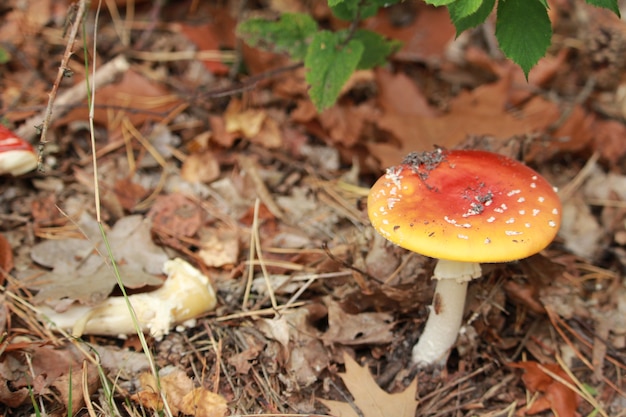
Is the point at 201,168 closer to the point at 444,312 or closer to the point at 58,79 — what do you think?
the point at 58,79

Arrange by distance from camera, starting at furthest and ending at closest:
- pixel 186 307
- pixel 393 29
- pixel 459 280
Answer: pixel 393 29 < pixel 186 307 < pixel 459 280

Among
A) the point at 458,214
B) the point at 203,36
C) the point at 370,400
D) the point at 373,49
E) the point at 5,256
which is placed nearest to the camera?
the point at 458,214

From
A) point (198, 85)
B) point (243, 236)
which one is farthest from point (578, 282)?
point (198, 85)

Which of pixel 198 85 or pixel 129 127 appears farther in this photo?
pixel 198 85

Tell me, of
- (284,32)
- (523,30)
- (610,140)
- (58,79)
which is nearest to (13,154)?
(58,79)

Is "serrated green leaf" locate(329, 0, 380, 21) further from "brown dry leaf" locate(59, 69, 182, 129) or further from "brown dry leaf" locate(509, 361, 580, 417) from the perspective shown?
"brown dry leaf" locate(509, 361, 580, 417)

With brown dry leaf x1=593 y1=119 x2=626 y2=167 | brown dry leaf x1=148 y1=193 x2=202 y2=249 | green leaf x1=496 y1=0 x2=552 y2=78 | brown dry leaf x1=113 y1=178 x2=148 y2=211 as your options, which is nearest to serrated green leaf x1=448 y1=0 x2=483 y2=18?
green leaf x1=496 y1=0 x2=552 y2=78

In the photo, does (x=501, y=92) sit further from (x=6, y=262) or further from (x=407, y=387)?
(x=6, y=262)

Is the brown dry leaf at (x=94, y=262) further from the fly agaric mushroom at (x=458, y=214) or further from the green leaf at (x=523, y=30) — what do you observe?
the green leaf at (x=523, y=30)
